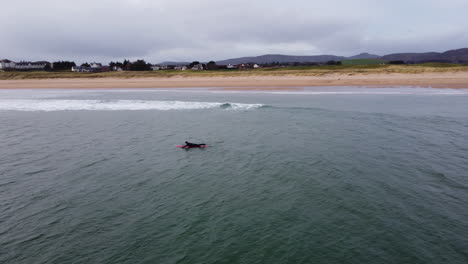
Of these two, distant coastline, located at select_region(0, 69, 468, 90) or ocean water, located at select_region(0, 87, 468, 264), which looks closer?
ocean water, located at select_region(0, 87, 468, 264)

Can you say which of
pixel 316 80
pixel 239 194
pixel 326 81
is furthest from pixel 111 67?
pixel 239 194

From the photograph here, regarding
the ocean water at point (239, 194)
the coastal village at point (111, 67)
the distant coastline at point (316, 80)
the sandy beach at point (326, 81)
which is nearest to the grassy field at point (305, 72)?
the distant coastline at point (316, 80)

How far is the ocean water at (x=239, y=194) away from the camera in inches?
288

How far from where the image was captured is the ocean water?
731cm

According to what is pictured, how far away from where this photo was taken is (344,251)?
280 inches

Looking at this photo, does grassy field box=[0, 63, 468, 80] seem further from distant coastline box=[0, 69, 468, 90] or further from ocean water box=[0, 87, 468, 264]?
ocean water box=[0, 87, 468, 264]

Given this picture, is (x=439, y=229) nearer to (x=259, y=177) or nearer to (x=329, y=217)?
(x=329, y=217)

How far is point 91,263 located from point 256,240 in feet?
13.5

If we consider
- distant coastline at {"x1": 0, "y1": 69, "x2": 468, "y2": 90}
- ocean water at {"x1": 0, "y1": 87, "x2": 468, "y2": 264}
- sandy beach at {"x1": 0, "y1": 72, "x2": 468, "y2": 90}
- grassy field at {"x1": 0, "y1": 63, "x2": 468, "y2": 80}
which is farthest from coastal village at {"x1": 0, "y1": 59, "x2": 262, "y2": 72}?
ocean water at {"x1": 0, "y1": 87, "x2": 468, "y2": 264}

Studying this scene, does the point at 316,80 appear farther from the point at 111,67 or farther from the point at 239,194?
the point at 111,67

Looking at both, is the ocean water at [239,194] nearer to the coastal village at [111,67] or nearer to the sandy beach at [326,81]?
the sandy beach at [326,81]

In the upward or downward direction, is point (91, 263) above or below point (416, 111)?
below

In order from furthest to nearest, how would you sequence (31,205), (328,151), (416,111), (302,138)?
(416,111) → (302,138) → (328,151) → (31,205)

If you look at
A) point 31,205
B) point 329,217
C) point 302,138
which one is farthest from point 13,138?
point 329,217
